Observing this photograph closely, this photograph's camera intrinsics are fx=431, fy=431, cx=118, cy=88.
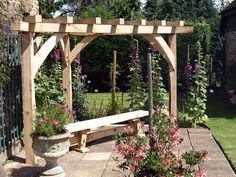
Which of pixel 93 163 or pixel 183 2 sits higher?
pixel 183 2

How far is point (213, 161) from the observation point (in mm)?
7031

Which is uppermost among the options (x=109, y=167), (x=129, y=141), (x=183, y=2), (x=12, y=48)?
(x=183, y=2)

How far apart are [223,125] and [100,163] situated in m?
4.26

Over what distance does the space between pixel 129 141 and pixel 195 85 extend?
558cm

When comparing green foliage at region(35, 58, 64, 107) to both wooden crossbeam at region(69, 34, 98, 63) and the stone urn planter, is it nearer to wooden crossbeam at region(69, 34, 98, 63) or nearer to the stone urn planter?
wooden crossbeam at region(69, 34, 98, 63)

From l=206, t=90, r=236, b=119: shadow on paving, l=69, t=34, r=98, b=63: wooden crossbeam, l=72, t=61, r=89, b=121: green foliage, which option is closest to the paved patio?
l=72, t=61, r=89, b=121: green foliage

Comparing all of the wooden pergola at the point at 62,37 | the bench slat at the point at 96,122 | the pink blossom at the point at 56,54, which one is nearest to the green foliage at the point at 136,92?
the wooden pergola at the point at 62,37

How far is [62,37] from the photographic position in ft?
24.2

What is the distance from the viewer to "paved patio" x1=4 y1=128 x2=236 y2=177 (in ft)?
21.1

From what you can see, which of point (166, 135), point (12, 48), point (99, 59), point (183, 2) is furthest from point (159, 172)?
point (183, 2)

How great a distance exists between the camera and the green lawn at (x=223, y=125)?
7934 mm

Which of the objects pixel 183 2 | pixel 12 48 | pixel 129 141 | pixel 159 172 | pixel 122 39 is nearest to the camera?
pixel 159 172

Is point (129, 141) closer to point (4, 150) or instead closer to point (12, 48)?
point (4, 150)

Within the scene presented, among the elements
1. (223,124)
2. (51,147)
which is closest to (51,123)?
(51,147)
